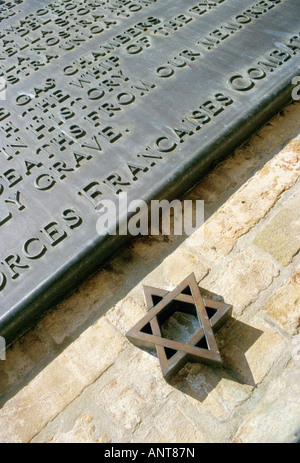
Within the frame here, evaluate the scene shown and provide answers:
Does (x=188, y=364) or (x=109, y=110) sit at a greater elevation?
(x=109, y=110)

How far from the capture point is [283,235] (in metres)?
1.97

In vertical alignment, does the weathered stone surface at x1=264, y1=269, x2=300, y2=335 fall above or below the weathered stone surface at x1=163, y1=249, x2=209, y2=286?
below

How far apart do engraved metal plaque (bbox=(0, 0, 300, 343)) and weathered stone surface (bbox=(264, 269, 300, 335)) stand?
0.80 meters

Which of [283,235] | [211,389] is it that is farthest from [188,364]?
[283,235]

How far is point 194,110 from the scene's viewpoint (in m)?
2.40

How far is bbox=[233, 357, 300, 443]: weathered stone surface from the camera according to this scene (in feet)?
4.74

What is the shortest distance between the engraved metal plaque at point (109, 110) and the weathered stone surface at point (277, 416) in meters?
1.03

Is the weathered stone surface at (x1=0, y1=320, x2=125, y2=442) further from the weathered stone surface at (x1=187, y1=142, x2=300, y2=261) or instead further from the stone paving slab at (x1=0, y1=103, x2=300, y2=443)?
the weathered stone surface at (x1=187, y1=142, x2=300, y2=261)

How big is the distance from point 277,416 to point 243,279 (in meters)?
0.63

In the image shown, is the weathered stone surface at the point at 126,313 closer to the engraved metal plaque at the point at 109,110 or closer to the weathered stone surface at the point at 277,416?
the engraved metal plaque at the point at 109,110

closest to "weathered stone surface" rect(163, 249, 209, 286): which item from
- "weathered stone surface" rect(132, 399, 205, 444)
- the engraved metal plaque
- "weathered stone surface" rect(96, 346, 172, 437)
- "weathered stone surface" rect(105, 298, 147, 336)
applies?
"weathered stone surface" rect(105, 298, 147, 336)

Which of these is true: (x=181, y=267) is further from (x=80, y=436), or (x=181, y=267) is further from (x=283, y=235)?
(x=80, y=436)

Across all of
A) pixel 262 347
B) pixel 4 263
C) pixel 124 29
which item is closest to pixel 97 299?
pixel 4 263

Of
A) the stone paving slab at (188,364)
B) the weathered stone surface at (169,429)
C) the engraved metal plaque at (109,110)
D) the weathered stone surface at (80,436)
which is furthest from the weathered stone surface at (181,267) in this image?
the weathered stone surface at (80,436)
